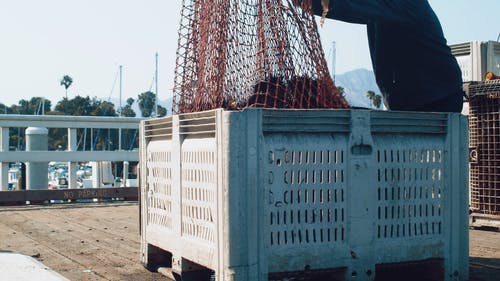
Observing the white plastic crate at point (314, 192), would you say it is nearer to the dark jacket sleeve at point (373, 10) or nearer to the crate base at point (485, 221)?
the dark jacket sleeve at point (373, 10)

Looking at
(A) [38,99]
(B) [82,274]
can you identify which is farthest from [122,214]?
(A) [38,99]

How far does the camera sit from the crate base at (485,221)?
9.15 metres

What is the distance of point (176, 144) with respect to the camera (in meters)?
5.40

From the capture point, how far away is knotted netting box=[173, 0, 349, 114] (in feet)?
17.4

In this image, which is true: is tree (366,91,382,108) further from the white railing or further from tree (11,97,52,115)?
the white railing

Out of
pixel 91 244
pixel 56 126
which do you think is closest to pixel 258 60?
pixel 91 244

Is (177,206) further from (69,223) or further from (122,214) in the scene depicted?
(122,214)

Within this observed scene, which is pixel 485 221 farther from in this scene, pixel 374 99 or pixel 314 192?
pixel 374 99

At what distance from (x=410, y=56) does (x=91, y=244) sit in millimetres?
4632

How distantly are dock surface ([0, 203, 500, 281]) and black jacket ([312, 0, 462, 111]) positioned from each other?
5.70ft

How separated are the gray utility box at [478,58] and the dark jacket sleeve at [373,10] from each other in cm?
597

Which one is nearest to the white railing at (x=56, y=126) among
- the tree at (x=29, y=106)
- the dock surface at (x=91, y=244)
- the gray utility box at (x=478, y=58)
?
the dock surface at (x=91, y=244)

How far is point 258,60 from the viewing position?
533 cm

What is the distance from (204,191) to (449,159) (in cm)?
206
